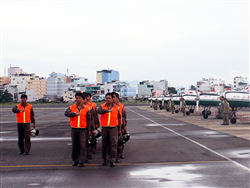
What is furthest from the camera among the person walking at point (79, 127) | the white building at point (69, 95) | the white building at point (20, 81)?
the white building at point (20, 81)

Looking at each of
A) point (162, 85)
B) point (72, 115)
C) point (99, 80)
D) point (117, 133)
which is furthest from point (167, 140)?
point (99, 80)

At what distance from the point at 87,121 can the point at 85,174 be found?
153cm

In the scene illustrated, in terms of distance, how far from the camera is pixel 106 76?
7505 inches

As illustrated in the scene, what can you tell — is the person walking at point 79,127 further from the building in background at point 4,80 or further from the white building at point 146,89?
the building in background at point 4,80

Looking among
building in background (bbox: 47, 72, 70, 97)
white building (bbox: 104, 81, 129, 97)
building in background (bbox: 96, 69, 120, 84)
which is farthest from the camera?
building in background (bbox: 96, 69, 120, 84)

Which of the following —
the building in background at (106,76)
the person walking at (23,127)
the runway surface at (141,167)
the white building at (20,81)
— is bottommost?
the runway surface at (141,167)

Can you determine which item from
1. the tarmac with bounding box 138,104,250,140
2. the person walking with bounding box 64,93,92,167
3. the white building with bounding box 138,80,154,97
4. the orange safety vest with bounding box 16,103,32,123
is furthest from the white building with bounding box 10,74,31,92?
the person walking with bounding box 64,93,92,167

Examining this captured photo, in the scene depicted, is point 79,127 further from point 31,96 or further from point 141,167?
point 31,96

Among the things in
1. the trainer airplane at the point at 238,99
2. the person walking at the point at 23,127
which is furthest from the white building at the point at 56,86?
the person walking at the point at 23,127

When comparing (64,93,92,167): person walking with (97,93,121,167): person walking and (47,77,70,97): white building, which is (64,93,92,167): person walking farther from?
(47,77,70,97): white building

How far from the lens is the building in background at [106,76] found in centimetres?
19009

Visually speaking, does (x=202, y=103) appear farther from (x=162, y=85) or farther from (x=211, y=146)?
(x=162, y=85)

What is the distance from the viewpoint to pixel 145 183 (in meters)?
6.98

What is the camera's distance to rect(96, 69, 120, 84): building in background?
190087 millimetres
